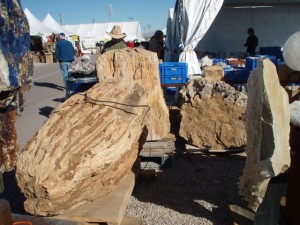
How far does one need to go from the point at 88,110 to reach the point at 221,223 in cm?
178

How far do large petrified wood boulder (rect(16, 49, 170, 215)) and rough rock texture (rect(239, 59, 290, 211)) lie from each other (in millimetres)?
1029

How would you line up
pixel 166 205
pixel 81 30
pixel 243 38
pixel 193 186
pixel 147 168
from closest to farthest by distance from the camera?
pixel 166 205, pixel 193 186, pixel 147 168, pixel 243 38, pixel 81 30

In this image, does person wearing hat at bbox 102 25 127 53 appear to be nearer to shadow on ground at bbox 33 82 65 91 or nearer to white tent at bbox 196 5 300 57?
shadow on ground at bbox 33 82 65 91

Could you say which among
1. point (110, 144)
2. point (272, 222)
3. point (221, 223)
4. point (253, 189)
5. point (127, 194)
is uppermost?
point (110, 144)

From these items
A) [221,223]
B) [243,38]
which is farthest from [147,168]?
[243,38]

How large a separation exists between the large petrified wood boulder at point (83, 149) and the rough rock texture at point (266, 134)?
1.03 m

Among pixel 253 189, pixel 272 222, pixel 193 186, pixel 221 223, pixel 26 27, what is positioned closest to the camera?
pixel 253 189

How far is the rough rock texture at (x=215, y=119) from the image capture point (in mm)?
4879

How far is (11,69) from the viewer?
2.54 metres

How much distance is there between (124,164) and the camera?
2883 mm

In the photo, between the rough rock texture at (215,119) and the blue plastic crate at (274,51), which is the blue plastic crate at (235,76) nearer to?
the rough rock texture at (215,119)

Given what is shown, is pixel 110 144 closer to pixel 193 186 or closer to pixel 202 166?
pixel 193 186

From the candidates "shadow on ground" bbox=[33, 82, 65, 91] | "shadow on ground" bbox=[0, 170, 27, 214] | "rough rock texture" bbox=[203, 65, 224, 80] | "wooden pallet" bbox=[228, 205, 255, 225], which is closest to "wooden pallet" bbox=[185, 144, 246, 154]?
"wooden pallet" bbox=[228, 205, 255, 225]

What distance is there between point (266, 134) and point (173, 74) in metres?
4.92
